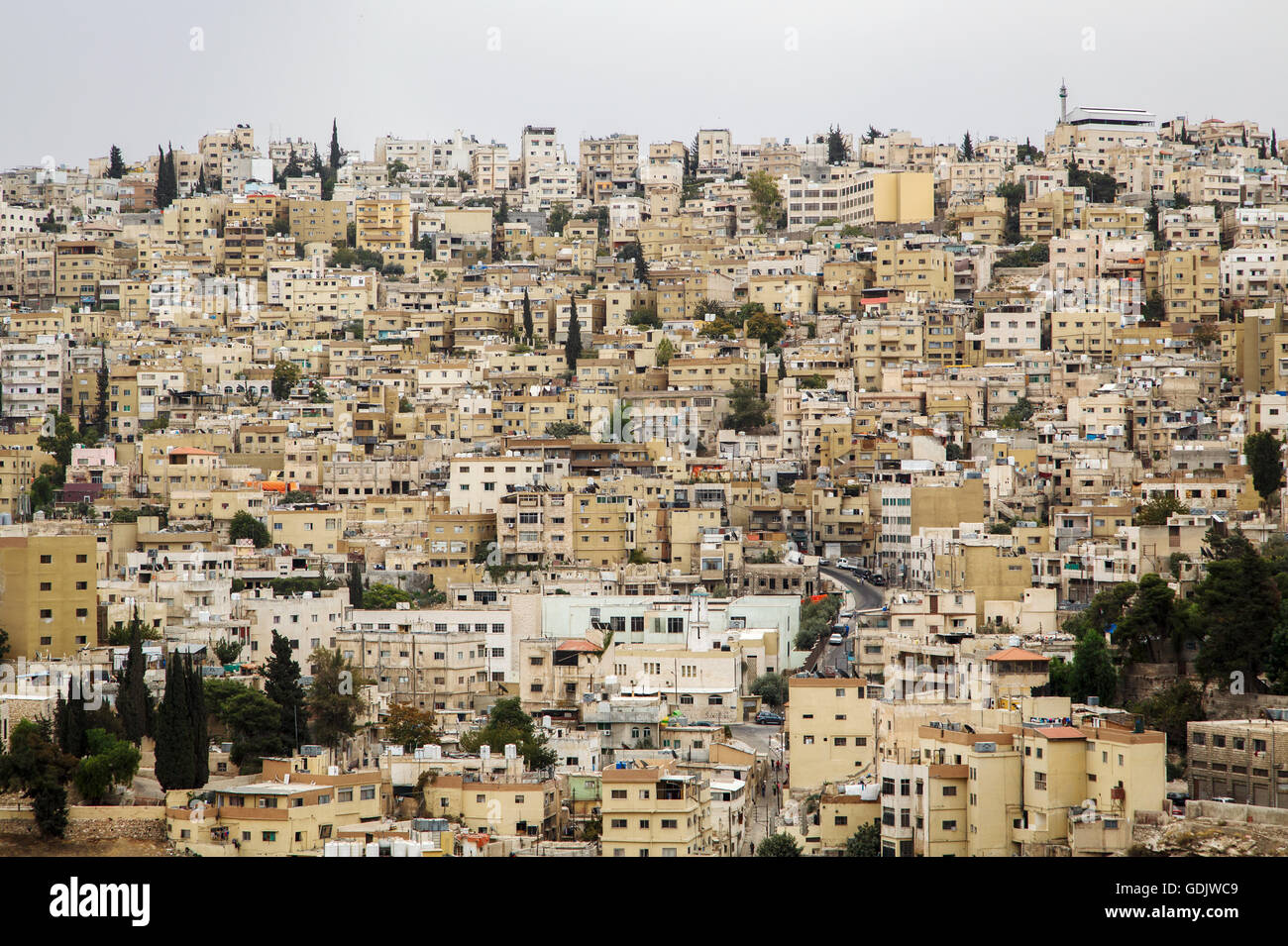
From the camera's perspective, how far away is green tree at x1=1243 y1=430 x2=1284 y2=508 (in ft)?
117

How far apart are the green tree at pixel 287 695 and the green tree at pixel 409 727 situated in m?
1.01

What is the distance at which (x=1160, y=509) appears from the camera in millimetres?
33031

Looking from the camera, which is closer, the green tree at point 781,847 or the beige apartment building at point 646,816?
the green tree at point 781,847

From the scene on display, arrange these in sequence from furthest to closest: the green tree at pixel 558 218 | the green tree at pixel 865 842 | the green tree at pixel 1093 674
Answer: the green tree at pixel 558 218, the green tree at pixel 1093 674, the green tree at pixel 865 842

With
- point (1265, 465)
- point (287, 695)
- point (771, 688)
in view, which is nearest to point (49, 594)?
point (287, 695)

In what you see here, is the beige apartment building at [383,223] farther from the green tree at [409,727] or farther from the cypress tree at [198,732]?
the cypress tree at [198,732]

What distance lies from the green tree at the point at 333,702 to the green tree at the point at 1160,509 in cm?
1165

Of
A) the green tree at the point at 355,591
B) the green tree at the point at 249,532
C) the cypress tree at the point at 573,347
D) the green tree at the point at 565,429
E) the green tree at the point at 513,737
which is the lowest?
the green tree at the point at 513,737

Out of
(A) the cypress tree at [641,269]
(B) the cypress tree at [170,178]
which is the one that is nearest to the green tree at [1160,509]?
(A) the cypress tree at [641,269]

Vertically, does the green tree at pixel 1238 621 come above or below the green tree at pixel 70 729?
above

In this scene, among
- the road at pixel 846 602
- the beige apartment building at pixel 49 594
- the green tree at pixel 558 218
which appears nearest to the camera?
the beige apartment building at pixel 49 594

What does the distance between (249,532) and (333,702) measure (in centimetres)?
1121

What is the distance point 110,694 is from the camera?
83.8ft

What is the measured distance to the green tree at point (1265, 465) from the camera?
35.6 metres
